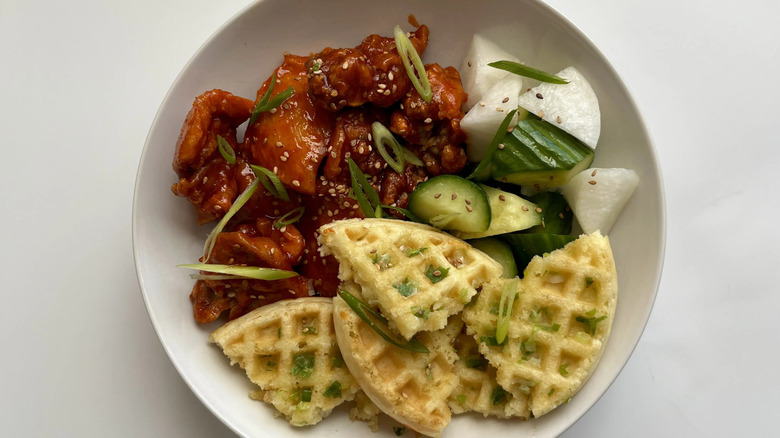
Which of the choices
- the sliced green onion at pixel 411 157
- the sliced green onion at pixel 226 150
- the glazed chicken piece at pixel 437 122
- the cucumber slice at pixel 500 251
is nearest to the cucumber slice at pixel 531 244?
the cucumber slice at pixel 500 251

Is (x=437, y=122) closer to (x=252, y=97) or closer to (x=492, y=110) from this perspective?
(x=492, y=110)

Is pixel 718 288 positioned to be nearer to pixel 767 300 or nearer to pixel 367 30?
pixel 767 300

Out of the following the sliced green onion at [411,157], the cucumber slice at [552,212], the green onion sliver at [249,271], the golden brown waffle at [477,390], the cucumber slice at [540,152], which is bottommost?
the golden brown waffle at [477,390]

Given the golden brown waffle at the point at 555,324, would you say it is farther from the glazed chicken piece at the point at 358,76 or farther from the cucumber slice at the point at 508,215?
the glazed chicken piece at the point at 358,76

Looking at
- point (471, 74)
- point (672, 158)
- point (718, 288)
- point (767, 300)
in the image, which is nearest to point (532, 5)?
point (471, 74)

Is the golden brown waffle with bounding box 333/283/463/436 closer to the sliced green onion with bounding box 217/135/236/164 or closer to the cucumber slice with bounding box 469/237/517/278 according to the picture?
the cucumber slice with bounding box 469/237/517/278

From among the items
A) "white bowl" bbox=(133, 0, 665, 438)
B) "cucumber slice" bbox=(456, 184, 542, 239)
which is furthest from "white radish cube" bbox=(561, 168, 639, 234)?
"cucumber slice" bbox=(456, 184, 542, 239)
